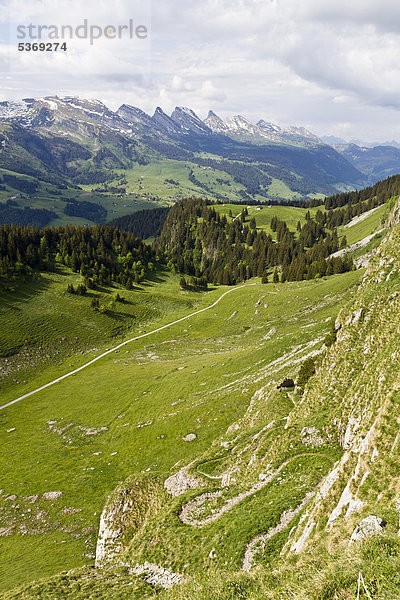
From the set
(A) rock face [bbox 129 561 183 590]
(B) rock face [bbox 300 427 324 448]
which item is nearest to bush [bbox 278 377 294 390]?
(B) rock face [bbox 300 427 324 448]

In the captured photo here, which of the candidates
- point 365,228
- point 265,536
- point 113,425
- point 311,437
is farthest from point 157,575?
point 365,228

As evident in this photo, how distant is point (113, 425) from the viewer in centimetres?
4872

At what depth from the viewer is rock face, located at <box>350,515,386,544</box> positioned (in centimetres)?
1159

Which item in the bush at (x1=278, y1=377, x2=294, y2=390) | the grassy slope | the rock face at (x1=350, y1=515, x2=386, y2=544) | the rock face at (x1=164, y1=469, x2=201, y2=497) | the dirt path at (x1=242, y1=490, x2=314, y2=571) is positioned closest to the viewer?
the rock face at (x1=350, y1=515, x2=386, y2=544)

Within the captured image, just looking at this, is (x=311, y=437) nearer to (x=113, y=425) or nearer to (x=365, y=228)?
(x=113, y=425)

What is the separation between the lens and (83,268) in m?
118

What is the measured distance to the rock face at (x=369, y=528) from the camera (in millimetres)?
11585

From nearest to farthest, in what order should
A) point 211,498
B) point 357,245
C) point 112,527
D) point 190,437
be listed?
point 211,498, point 112,527, point 190,437, point 357,245

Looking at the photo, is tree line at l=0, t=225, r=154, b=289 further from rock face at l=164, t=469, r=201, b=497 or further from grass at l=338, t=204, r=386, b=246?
grass at l=338, t=204, r=386, b=246

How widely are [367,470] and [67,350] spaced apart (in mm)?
80857

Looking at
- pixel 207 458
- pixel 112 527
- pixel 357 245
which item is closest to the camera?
pixel 112 527

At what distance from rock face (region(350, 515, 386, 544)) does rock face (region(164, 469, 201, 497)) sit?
717 inches

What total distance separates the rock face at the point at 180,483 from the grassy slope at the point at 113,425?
2.12 meters

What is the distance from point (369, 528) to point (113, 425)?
1753 inches
